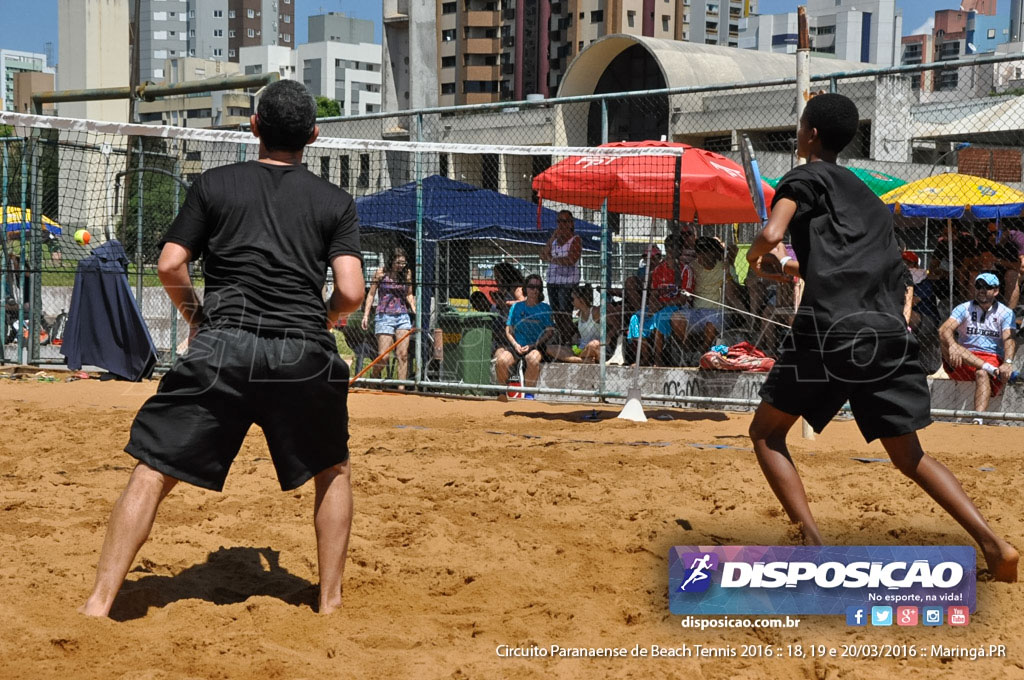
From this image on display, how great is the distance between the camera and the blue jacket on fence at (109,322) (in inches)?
487

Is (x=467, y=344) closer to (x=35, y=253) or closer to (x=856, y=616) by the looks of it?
(x=35, y=253)

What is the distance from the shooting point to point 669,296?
34.9 ft

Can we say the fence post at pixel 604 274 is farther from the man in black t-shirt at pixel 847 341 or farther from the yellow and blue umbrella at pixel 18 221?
the yellow and blue umbrella at pixel 18 221

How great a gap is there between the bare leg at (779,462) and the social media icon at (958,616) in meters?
0.67

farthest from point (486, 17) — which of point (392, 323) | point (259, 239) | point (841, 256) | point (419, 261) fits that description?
point (259, 239)

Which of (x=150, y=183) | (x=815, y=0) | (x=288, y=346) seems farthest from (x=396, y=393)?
(x=815, y=0)

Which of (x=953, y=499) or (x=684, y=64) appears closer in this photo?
(x=953, y=499)

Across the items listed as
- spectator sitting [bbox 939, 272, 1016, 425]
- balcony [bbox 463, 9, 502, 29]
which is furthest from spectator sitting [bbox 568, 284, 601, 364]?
balcony [bbox 463, 9, 502, 29]

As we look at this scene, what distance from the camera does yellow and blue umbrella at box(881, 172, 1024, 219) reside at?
11.5m

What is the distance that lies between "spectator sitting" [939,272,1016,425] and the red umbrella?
2083mm

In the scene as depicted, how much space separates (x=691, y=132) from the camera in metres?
29.2

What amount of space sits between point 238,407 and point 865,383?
2.34 metres

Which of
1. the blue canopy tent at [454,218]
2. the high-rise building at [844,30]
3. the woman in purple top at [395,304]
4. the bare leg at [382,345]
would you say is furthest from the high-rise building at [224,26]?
the woman in purple top at [395,304]

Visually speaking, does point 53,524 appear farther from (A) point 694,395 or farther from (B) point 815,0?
(B) point 815,0
